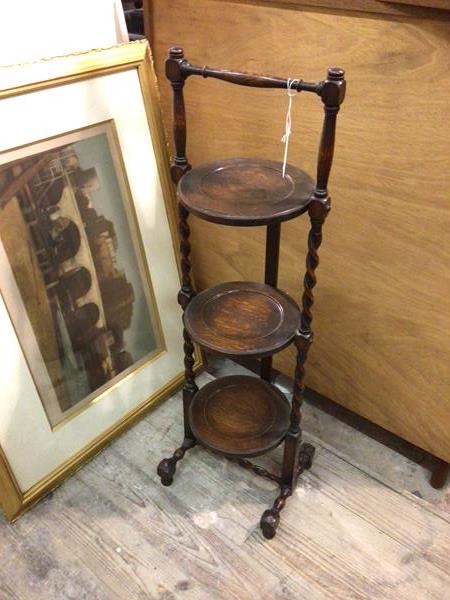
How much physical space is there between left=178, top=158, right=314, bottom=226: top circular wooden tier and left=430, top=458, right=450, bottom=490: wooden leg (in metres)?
0.74

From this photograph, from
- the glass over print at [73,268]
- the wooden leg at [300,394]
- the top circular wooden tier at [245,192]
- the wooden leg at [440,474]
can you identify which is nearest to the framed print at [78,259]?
the glass over print at [73,268]

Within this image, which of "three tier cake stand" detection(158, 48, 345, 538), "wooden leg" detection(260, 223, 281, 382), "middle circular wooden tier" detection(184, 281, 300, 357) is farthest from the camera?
"wooden leg" detection(260, 223, 281, 382)

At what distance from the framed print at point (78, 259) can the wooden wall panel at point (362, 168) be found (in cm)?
16

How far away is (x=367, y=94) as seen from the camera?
90 centimetres

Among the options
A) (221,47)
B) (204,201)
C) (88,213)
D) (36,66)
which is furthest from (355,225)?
(36,66)

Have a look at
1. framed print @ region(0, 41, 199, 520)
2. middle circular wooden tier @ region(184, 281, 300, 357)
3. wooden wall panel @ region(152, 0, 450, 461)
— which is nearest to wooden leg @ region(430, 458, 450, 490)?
wooden wall panel @ region(152, 0, 450, 461)

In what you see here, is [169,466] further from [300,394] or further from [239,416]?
[300,394]

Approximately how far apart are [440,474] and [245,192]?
0.81 metres

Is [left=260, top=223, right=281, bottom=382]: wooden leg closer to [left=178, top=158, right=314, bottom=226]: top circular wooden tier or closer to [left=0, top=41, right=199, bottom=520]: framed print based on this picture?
[left=178, top=158, right=314, bottom=226]: top circular wooden tier

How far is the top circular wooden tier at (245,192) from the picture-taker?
0.82 m

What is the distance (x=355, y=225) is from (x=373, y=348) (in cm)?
29

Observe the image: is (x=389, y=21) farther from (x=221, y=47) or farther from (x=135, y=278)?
(x=135, y=278)

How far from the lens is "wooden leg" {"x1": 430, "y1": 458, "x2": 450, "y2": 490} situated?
46.6 inches

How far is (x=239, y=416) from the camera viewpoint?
1.19 metres
